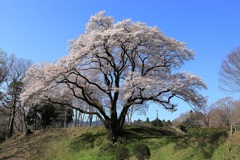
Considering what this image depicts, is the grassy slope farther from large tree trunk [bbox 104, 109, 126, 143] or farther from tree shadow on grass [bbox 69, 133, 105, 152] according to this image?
large tree trunk [bbox 104, 109, 126, 143]

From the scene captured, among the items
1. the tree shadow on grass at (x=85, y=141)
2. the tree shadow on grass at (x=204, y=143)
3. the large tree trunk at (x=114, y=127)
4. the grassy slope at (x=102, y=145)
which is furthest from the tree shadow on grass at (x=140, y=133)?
the tree shadow on grass at (x=204, y=143)

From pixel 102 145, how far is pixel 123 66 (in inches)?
232

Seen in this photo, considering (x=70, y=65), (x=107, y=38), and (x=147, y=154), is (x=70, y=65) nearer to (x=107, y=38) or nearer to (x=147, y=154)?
(x=107, y=38)

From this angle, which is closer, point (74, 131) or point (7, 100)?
point (74, 131)

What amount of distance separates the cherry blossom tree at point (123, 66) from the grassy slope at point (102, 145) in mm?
1870

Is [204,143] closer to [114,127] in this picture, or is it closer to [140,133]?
[114,127]

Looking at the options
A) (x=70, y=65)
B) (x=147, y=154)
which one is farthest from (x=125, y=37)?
(x=147, y=154)

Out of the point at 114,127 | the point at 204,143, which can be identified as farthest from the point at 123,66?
the point at 204,143

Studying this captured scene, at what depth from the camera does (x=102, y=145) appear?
18.9 meters

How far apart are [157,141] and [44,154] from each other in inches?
368

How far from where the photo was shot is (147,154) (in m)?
12.7

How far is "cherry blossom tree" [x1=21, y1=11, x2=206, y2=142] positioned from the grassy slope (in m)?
1.87

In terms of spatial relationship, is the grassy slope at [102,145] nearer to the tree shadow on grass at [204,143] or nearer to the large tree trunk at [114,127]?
the tree shadow on grass at [204,143]

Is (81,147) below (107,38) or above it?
below
